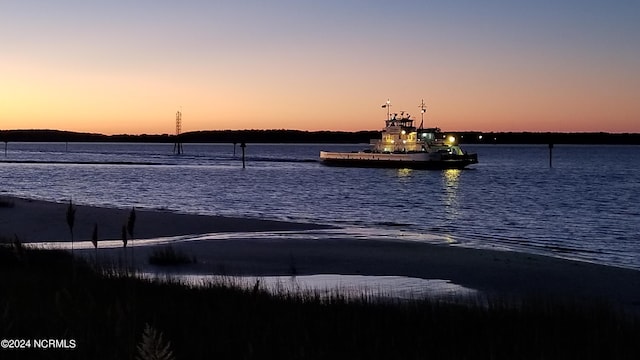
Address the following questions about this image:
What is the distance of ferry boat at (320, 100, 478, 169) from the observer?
10069cm

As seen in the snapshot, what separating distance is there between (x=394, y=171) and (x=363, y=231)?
240 feet

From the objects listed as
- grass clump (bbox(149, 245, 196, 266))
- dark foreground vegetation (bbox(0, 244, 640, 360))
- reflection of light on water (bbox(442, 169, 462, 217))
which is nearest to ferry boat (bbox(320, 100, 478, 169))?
reflection of light on water (bbox(442, 169, 462, 217))

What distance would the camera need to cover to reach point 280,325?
8742 millimetres

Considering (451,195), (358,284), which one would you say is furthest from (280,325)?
(451,195)

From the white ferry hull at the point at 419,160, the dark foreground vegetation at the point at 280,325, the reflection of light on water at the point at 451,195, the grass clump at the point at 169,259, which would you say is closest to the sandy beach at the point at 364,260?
the grass clump at the point at 169,259

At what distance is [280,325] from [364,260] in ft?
40.2

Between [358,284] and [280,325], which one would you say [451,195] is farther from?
[280,325]

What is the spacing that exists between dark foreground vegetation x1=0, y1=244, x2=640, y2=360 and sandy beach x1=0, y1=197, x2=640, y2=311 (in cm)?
391

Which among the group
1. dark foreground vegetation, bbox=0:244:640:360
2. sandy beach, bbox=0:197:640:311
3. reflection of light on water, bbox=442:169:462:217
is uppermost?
dark foreground vegetation, bbox=0:244:640:360

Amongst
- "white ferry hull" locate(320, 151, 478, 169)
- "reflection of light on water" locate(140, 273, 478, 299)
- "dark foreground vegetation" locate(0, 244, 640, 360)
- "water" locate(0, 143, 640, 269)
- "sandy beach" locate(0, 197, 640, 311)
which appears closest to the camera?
"dark foreground vegetation" locate(0, 244, 640, 360)

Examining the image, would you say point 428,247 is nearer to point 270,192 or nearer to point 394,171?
point 270,192

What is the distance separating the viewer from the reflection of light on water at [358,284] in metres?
15.1

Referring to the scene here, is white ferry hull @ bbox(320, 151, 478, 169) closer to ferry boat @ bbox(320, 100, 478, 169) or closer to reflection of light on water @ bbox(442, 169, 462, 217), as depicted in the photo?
ferry boat @ bbox(320, 100, 478, 169)

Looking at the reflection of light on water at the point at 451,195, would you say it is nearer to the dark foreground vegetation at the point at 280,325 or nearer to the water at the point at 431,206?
the water at the point at 431,206
